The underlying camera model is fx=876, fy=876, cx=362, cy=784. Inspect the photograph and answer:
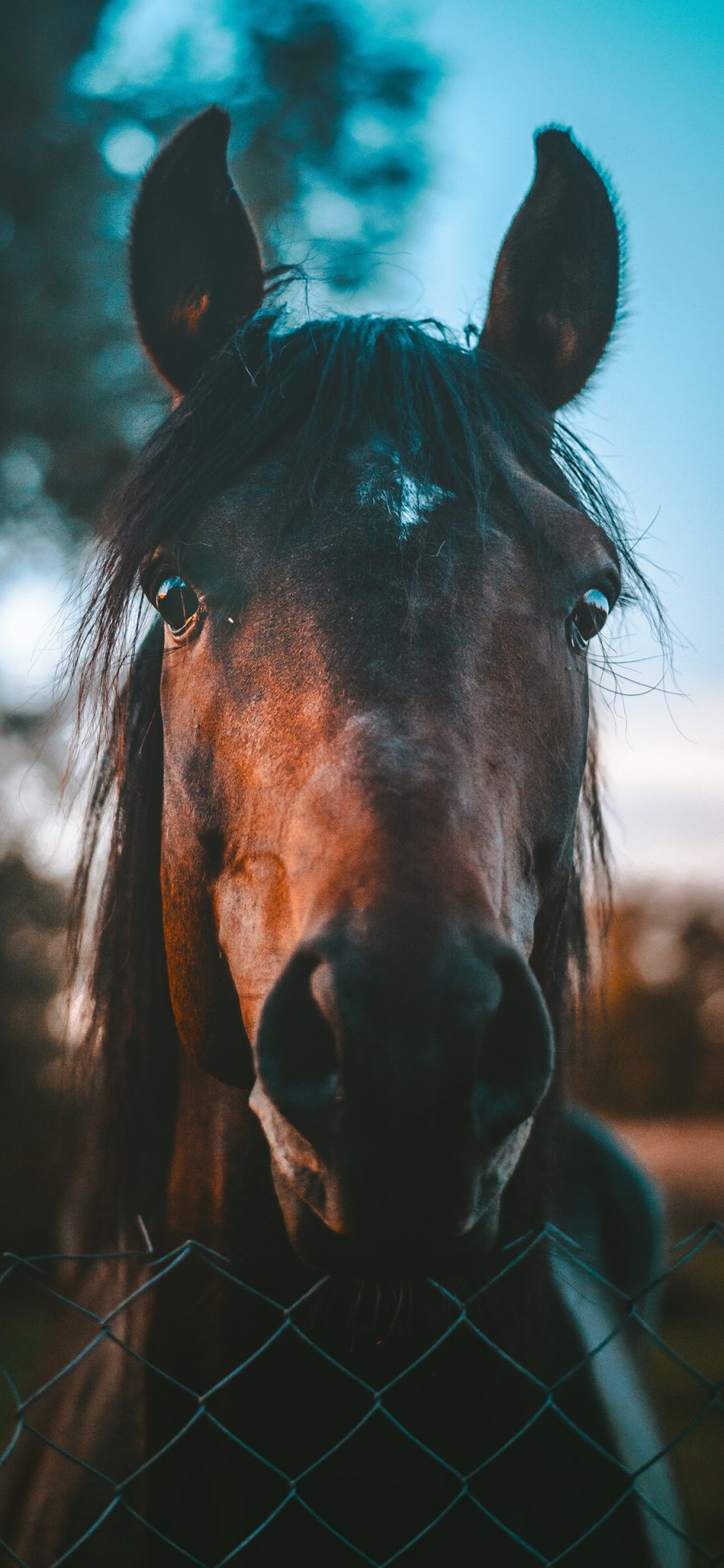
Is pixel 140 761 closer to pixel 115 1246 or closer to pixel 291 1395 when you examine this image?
pixel 115 1246

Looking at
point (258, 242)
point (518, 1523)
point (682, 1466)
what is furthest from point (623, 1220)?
point (682, 1466)

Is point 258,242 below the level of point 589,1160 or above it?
above

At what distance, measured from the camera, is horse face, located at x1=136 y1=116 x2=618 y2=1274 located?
94 cm

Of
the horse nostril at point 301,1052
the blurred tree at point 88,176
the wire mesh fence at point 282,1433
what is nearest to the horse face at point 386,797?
the horse nostril at point 301,1052

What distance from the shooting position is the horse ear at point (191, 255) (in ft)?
6.22

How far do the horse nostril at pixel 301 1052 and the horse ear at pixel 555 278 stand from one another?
1.57m

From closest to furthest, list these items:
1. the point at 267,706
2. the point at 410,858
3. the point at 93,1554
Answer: the point at 410,858, the point at 267,706, the point at 93,1554

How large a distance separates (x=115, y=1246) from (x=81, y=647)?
134 cm

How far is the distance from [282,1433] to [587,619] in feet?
5.15

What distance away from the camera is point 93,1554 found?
5.46 ft

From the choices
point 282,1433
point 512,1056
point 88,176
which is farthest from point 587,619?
point 88,176

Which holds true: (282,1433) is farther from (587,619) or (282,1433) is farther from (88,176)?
(88,176)

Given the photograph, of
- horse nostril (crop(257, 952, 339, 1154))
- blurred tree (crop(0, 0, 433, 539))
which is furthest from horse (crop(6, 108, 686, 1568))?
blurred tree (crop(0, 0, 433, 539))

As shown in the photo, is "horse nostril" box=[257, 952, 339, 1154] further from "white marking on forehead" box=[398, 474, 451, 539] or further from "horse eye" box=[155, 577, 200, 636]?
"horse eye" box=[155, 577, 200, 636]
